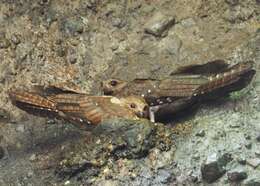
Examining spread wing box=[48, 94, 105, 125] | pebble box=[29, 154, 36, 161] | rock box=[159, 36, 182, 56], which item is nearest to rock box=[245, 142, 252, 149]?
spread wing box=[48, 94, 105, 125]

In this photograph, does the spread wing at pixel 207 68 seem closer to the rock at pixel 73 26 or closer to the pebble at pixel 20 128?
the rock at pixel 73 26

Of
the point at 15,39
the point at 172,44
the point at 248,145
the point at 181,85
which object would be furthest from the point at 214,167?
the point at 15,39

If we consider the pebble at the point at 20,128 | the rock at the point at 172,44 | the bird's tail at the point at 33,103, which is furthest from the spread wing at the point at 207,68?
the pebble at the point at 20,128

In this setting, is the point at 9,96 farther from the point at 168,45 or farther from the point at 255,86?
the point at 255,86

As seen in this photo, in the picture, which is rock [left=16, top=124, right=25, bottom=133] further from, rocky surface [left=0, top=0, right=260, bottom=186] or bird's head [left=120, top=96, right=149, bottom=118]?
bird's head [left=120, top=96, right=149, bottom=118]

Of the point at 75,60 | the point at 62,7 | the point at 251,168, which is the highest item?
the point at 62,7

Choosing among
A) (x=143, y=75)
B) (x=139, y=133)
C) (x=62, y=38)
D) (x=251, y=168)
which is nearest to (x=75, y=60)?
(x=62, y=38)
